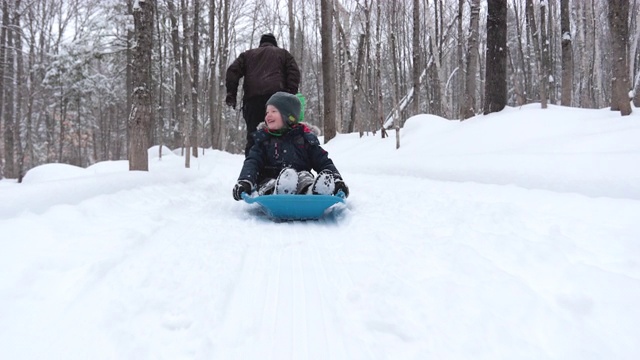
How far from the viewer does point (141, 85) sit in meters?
5.17

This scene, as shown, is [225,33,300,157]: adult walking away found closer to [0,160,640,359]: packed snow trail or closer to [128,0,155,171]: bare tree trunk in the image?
[128,0,155,171]: bare tree trunk

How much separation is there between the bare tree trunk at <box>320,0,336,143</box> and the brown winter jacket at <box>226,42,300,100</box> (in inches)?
243

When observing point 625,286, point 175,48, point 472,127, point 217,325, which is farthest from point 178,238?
point 175,48

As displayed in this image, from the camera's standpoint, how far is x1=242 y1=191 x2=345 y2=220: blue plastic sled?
2.59 metres

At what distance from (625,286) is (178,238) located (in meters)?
2.00

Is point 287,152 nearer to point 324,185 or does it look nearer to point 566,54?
point 324,185

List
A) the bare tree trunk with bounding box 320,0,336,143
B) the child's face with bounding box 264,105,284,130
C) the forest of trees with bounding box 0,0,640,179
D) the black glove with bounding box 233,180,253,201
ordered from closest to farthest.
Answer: the black glove with bounding box 233,180,253,201 → the child's face with bounding box 264,105,284,130 → the forest of trees with bounding box 0,0,640,179 → the bare tree trunk with bounding box 320,0,336,143

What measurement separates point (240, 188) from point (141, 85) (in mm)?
3347

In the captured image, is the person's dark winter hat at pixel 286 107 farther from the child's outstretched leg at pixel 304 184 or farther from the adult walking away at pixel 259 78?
the adult walking away at pixel 259 78

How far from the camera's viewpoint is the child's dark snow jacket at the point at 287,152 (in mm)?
3471

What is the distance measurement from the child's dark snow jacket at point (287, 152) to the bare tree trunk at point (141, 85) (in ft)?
8.79

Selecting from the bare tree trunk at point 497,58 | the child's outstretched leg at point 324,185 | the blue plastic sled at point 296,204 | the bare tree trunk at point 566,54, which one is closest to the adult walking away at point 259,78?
the child's outstretched leg at point 324,185

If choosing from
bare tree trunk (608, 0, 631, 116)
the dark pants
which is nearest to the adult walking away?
the dark pants

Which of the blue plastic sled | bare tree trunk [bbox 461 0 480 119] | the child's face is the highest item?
bare tree trunk [bbox 461 0 480 119]
